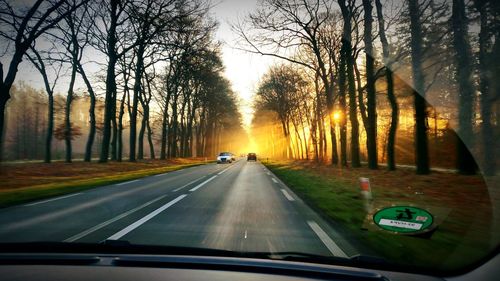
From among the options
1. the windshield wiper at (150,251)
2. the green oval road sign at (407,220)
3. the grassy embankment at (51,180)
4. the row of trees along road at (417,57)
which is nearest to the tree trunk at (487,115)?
the row of trees along road at (417,57)

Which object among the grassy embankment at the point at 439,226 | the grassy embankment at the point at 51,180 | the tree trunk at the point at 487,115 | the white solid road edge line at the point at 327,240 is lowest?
the white solid road edge line at the point at 327,240

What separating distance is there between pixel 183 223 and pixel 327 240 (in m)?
2.71

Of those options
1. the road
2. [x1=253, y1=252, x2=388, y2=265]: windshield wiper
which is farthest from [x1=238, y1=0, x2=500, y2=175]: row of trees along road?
[x1=253, y1=252, x2=388, y2=265]: windshield wiper

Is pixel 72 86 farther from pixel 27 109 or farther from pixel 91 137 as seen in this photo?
pixel 27 109

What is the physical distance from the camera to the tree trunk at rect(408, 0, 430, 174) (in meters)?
17.1

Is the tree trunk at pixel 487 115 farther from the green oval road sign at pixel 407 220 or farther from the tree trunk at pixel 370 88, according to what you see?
the green oval road sign at pixel 407 220

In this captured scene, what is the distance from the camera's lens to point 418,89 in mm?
17578

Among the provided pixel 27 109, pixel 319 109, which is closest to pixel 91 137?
pixel 319 109

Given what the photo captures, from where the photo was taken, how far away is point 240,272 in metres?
2.68

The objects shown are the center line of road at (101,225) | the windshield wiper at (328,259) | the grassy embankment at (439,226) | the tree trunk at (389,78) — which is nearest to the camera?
the windshield wiper at (328,259)

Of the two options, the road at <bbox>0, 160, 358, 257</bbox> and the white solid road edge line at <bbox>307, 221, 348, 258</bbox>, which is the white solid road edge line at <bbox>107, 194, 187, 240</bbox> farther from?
the white solid road edge line at <bbox>307, 221, 348, 258</bbox>

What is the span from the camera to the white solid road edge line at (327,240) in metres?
5.03

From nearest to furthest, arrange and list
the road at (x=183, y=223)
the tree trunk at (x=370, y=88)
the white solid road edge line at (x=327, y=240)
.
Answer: the white solid road edge line at (x=327, y=240)
the road at (x=183, y=223)
the tree trunk at (x=370, y=88)

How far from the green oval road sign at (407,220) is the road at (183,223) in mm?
1607
